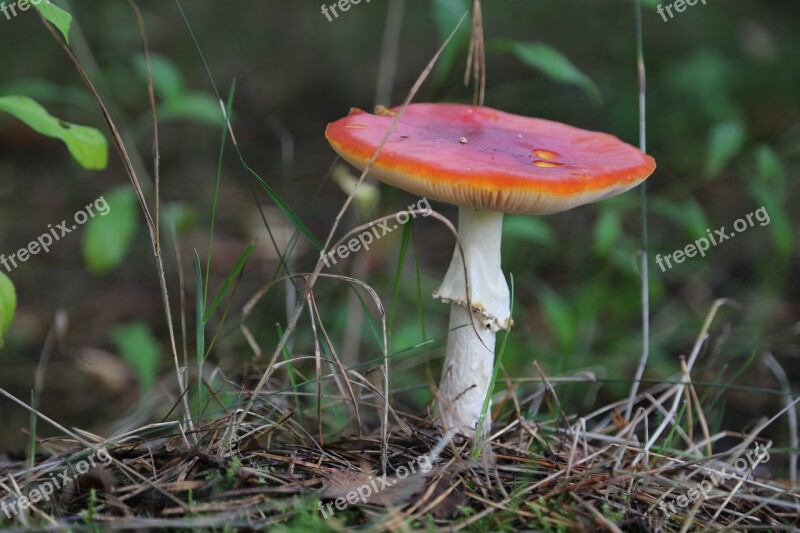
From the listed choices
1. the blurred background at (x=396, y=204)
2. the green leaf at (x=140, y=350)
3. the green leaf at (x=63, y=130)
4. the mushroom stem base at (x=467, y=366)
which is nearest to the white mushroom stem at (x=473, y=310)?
the mushroom stem base at (x=467, y=366)

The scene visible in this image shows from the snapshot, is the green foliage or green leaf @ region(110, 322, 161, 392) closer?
green leaf @ region(110, 322, 161, 392)

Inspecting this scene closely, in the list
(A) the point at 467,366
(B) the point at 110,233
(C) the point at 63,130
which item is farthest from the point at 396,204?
(C) the point at 63,130

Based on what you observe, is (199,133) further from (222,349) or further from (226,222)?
(222,349)

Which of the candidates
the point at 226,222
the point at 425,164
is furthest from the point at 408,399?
the point at 226,222

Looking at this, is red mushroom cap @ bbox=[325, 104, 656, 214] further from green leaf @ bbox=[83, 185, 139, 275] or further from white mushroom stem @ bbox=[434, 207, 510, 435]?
green leaf @ bbox=[83, 185, 139, 275]

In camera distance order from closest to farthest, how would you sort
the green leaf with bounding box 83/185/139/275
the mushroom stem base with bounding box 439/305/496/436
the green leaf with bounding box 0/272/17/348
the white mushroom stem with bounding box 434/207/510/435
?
the green leaf with bounding box 0/272/17/348 → the white mushroom stem with bounding box 434/207/510/435 → the mushroom stem base with bounding box 439/305/496/436 → the green leaf with bounding box 83/185/139/275

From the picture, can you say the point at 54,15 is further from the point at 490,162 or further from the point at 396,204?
the point at 396,204

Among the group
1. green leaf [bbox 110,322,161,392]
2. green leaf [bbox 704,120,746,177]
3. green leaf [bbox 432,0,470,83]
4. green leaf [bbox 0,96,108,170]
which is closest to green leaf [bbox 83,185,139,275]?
green leaf [bbox 110,322,161,392]

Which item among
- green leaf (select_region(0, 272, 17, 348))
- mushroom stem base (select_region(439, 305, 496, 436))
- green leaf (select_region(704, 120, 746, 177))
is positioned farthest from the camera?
green leaf (select_region(704, 120, 746, 177))
